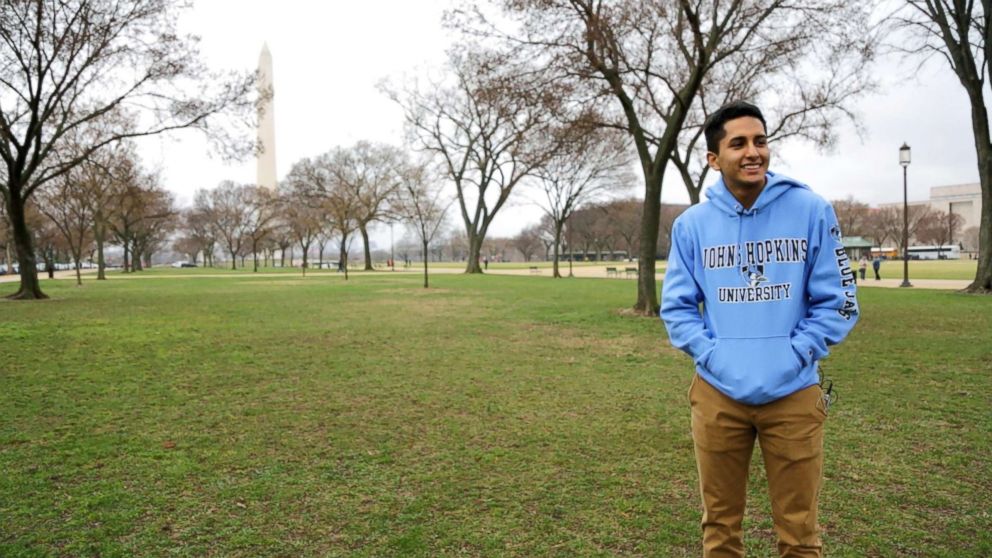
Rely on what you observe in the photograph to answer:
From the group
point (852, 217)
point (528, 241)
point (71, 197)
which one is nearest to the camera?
point (71, 197)

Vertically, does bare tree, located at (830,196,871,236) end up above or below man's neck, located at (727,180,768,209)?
above

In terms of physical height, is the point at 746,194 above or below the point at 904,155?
below

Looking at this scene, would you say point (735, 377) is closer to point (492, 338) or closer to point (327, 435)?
point (327, 435)

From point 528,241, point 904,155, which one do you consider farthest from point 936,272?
point 528,241

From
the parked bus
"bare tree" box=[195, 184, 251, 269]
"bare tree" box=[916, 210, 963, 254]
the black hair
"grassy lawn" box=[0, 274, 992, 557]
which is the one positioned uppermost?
"bare tree" box=[195, 184, 251, 269]

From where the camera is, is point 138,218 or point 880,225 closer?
point 138,218

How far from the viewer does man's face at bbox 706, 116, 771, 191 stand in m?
2.32

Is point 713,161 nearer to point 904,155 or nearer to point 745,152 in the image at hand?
point 745,152

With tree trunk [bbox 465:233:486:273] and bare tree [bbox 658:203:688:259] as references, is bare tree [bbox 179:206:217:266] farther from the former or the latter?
bare tree [bbox 658:203:688:259]

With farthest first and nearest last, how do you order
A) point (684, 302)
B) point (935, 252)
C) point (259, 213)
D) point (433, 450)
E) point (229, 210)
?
point (935, 252) < point (229, 210) < point (259, 213) < point (433, 450) < point (684, 302)

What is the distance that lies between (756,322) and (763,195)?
0.48m

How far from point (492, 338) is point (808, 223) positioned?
9.50 m

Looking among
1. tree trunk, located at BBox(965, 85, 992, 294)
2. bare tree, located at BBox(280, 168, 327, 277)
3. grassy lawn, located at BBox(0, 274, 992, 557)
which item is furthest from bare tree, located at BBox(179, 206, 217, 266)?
tree trunk, located at BBox(965, 85, 992, 294)

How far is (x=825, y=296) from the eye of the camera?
226 centimetres
